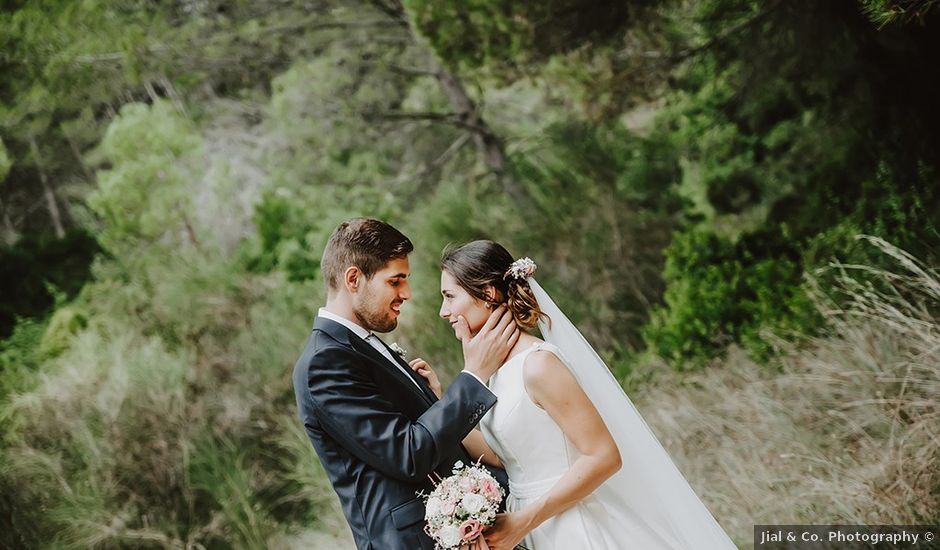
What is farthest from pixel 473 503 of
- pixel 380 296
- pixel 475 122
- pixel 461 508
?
pixel 475 122

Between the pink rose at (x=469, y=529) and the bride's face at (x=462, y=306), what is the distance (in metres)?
0.68

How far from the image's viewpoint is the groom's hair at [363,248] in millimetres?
2467

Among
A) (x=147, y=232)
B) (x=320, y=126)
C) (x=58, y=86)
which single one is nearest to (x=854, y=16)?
(x=320, y=126)

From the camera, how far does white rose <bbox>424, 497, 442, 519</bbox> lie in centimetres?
221

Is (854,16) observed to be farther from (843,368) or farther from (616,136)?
(616,136)

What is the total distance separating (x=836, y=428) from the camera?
4.55m

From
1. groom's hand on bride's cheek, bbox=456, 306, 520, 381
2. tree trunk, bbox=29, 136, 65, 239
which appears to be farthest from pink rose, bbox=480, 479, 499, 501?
tree trunk, bbox=29, 136, 65, 239

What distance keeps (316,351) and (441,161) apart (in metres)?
7.99

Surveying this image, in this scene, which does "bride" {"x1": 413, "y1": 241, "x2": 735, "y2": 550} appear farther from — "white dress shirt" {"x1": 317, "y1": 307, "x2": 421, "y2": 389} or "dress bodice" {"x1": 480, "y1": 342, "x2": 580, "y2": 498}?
"white dress shirt" {"x1": 317, "y1": 307, "x2": 421, "y2": 389}

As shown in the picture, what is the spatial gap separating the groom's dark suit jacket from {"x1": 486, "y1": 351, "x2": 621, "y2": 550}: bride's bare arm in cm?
27

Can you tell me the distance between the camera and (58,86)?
9.10 metres

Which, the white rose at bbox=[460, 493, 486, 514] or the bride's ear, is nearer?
the white rose at bbox=[460, 493, 486, 514]

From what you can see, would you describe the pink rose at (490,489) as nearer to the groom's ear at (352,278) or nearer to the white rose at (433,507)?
the white rose at (433,507)

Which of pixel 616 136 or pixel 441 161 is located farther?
pixel 441 161
